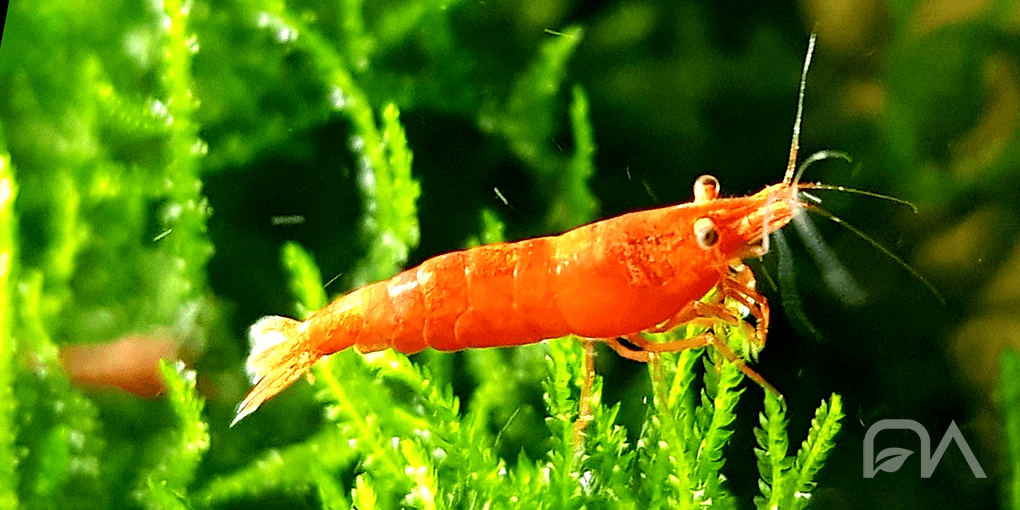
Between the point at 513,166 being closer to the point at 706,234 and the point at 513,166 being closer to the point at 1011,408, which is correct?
the point at 706,234

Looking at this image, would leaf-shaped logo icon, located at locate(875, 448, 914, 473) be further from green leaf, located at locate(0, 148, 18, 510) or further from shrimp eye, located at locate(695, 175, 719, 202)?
green leaf, located at locate(0, 148, 18, 510)

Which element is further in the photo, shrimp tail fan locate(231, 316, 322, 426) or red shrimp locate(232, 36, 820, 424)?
shrimp tail fan locate(231, 316, 322, 426)

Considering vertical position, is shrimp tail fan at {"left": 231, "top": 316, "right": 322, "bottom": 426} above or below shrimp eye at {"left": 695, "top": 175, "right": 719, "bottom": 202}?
below

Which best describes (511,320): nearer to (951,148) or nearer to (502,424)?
(502,424)

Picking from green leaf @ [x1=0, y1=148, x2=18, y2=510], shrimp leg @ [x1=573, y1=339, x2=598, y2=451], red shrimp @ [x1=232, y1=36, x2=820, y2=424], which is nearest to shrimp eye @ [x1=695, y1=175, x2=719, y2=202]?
red shrimp @ [x1=232, y1=36, x2=820, y2=424]

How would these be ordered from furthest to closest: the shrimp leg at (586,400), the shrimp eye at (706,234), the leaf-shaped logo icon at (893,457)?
1. the leaf-shaped logo icon at (893,457)
2. the shrimp leg at (586,400)
3. the shrimp eye at (706,234)

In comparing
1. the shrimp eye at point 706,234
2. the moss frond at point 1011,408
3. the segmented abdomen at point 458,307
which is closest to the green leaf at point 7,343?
the segmented abdomen at point 458,307

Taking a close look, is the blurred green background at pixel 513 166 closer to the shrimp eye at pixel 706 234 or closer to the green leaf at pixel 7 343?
the green leaf at pixel 7 343

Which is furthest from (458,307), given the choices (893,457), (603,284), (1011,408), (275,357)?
(1011,408)
